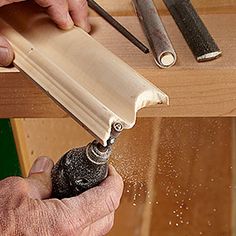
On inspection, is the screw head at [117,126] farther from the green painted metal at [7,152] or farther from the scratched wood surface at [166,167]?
the green painted metal at [7,152]

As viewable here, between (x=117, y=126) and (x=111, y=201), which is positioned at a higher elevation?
(x=117, y=126)

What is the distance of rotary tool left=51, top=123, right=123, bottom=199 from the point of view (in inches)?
24.6

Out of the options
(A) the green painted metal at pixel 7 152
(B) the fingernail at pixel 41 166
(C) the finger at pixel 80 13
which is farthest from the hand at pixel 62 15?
(A) the green painted metal at pixel 7 152

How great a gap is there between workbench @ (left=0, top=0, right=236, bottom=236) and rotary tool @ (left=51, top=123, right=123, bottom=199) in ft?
Result: 0.45

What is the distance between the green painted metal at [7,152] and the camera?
118 cm

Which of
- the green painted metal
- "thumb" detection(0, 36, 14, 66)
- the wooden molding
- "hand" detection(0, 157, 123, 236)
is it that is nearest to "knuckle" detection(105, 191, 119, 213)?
"hand" detection(0, 157, 123, 236)

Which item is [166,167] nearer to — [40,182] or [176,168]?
[176,168]

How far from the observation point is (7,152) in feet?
3.96

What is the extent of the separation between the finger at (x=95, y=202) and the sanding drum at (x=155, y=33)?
0.56ft

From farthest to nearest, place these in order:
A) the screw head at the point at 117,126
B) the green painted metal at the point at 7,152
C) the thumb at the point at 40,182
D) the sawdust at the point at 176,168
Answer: the green painted metal at the point at 7,152
the sawdust at the point at 176,168
the thumb at the point at 40,182
the screw head at the point at 117,126

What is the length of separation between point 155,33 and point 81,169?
0.24m

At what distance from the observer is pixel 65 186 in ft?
2.21

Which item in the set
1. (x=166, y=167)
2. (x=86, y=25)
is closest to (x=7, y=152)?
(x=166, y=167)

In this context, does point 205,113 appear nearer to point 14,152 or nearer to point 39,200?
point 39,200
